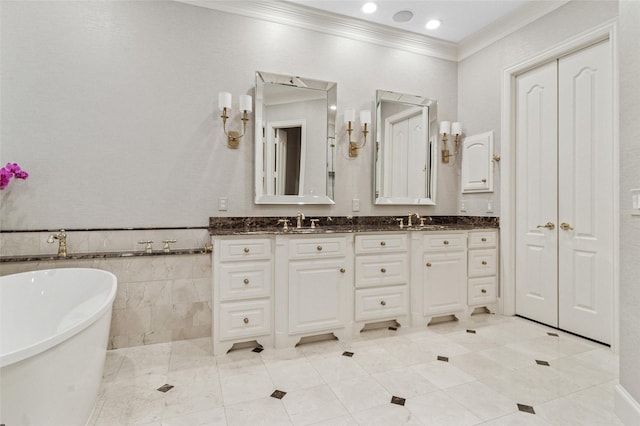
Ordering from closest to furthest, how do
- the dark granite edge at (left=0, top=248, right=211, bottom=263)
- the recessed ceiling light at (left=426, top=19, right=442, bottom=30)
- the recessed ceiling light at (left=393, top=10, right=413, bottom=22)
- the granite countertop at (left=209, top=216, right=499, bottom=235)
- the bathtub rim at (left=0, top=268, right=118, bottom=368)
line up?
the bathtub rim at (left=0, top=268, right=118, bottom=368), the dark granite edge at (left=0, top=248, right=211, bottom=263), the granite countertop at (left=209, top=216, right=499, bottom=235), the recessed ceiling light at (left=393, top=10, right=413, bottom=22), the recessed ceiling light at (left=426, top=19, right=442, bottom=30)

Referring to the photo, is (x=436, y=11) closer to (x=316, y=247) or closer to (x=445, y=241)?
(x=445, y=241)

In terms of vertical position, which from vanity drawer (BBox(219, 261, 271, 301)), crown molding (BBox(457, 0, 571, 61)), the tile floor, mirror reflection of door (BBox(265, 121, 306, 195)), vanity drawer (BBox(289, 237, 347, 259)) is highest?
crown molding (BBox(457, 0, 571, 61))

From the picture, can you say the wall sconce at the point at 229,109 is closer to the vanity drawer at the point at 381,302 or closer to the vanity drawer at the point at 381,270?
the vanity drawer at the point at 381,270

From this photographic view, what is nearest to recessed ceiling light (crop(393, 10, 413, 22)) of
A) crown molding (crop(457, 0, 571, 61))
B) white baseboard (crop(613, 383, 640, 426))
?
crown molding (crop(457, 0, 571, 61))

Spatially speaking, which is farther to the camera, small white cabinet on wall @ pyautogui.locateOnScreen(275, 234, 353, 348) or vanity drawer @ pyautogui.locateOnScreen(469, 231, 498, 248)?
vanity drawer @ pyautogui.locateOnScreen(469, 231, 498, 248)

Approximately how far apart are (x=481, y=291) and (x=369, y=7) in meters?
3.09

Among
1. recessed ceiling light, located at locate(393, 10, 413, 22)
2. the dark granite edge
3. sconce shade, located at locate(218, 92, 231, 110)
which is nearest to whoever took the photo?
the dark granite edge

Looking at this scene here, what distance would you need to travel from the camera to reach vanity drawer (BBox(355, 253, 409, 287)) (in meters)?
2.85

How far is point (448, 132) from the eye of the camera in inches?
150

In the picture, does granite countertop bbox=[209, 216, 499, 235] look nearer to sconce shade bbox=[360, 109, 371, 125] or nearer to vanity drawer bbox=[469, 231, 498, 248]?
vanity drawer bbox=[469, 231, 498, 248]

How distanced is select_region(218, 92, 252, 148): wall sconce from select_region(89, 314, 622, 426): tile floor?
182 cm

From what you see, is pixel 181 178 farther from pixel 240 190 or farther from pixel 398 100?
pixel 398 100

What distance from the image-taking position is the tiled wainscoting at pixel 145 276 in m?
2.50

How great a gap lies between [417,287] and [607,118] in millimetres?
2080
